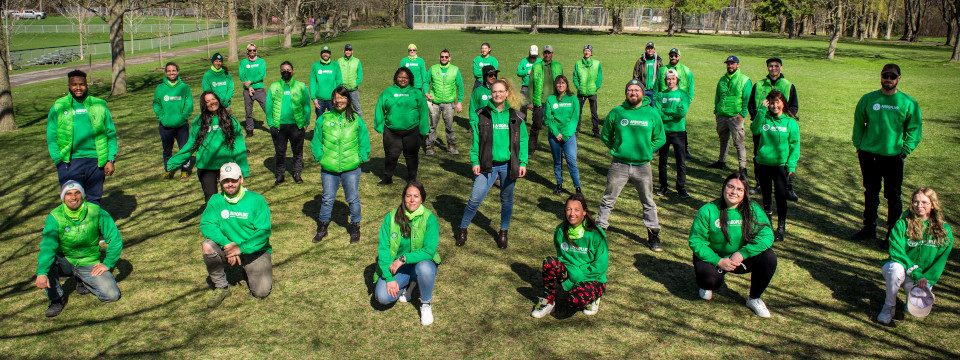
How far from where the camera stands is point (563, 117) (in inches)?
342

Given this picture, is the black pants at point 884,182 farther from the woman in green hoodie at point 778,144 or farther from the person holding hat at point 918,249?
the person holding hat at point 918,249

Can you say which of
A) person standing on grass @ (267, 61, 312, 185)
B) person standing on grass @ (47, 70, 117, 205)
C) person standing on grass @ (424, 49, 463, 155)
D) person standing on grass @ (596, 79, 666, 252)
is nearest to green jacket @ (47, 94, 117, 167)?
person standing on grass @ (47, 70, 117, 205)

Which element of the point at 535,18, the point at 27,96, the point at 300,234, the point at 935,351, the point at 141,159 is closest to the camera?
the point at 935,351

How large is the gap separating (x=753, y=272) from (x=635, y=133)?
2144 mm

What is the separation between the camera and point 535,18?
56031 millimetres

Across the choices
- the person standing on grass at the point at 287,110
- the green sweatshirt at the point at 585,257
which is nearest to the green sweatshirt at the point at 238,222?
the green sweatshirt at the point at 585,257

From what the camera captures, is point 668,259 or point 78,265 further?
point 668,259

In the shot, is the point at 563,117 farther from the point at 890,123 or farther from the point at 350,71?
the point at 350,71

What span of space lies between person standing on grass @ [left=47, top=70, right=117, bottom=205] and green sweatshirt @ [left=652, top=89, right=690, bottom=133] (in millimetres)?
7778

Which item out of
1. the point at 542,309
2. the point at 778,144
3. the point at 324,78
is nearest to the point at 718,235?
the point at 542,309

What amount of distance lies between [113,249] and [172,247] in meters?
1.44

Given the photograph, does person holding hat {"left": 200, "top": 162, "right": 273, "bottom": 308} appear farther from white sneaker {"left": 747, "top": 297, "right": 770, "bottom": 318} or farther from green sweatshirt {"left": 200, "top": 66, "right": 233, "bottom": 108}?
green sweatshirt {"left": 200, "top": 66, "right": 233, "bottom": 108}

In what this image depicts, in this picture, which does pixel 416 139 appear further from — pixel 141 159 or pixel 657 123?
pixel 141 159

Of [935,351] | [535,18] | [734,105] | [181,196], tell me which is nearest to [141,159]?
[181,196]
